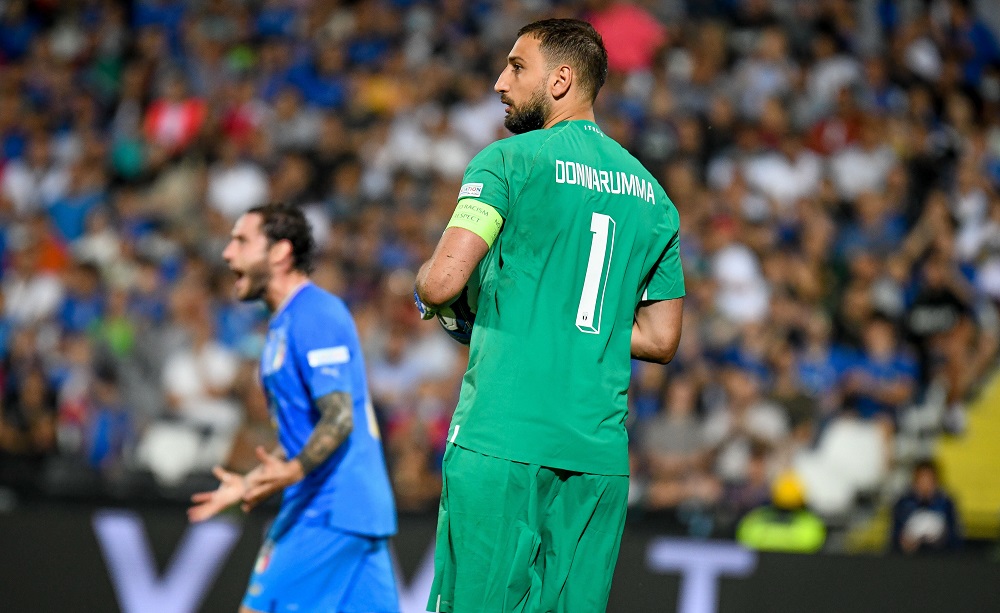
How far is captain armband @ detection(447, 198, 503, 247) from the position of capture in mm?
3607

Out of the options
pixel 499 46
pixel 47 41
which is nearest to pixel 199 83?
pixel 47 41

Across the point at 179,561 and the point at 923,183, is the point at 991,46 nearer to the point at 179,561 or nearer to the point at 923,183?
the point at 923,183

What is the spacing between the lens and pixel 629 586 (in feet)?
25.5

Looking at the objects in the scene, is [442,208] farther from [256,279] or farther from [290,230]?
[256,279]

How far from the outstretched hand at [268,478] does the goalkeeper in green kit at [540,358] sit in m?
1.43

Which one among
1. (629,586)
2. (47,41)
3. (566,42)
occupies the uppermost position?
(47,41)

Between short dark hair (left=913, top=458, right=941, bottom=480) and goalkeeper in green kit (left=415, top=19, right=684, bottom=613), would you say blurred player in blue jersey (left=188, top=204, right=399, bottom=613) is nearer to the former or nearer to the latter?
goalkeeper in green kit (left=415, top=19, right=684, bottom=613)

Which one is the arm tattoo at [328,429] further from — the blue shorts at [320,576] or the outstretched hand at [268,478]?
the blue shorts at [320,576]

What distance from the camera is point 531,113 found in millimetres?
3943

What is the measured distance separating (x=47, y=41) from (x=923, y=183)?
11.0 m

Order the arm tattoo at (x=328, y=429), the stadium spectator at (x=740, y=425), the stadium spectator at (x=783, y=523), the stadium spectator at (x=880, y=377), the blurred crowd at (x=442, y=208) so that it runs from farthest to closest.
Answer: the blurred crowd at (x=442, y=208) < the stadium spectator at (x=880, y=377) < the stadium spectator at (x=740, y=425) < the stadium spectator at (x=783, y=523) < the arm tattoo at (x=328, y=429)

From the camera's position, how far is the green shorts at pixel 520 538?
11.9ft

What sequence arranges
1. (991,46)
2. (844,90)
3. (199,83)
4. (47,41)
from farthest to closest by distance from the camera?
(47,41) < (199,83) < (991,46) < (844,90)

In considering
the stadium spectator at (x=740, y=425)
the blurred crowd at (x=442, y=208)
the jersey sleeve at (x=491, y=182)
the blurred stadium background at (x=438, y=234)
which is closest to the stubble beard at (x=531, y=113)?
the jersey sleeve at (x=491, y=182)
